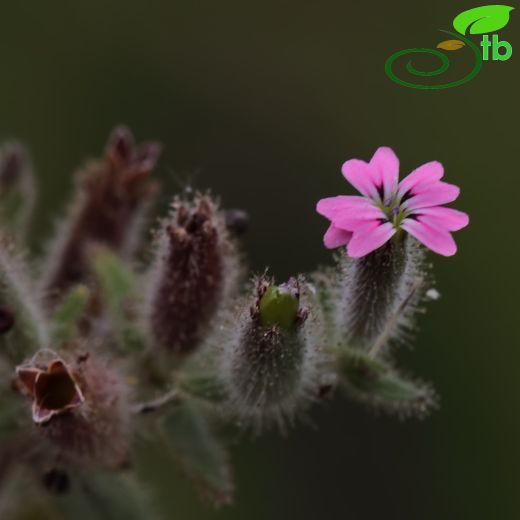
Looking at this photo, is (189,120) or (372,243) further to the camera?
(189,120)

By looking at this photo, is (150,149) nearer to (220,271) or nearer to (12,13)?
(220,271)

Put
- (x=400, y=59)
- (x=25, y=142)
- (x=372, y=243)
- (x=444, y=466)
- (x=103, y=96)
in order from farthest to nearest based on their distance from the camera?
(x=103, y=96) → (x=25, y=142) → (x=444, y=466) → (x=400, y=59) → (x=372, y=243)

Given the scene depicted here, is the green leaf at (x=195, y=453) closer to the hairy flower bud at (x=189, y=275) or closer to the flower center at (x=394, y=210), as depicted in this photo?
the hairy flower bud at (x=189, y=275)

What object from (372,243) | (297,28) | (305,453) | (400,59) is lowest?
(305,453)

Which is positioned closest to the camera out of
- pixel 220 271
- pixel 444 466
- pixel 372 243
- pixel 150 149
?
pixel 372 243

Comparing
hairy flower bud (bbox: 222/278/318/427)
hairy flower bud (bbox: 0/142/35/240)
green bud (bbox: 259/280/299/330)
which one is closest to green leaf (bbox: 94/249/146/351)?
hairy flower bud (bbox: 0/142/35/240)

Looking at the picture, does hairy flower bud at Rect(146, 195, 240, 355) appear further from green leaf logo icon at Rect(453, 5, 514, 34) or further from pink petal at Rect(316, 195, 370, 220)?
green leaf logo icon at Rect(453, 5, 514, 34)

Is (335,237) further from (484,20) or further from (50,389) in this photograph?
(484,20)

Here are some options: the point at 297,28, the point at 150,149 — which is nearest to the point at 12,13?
the point at 297,28
